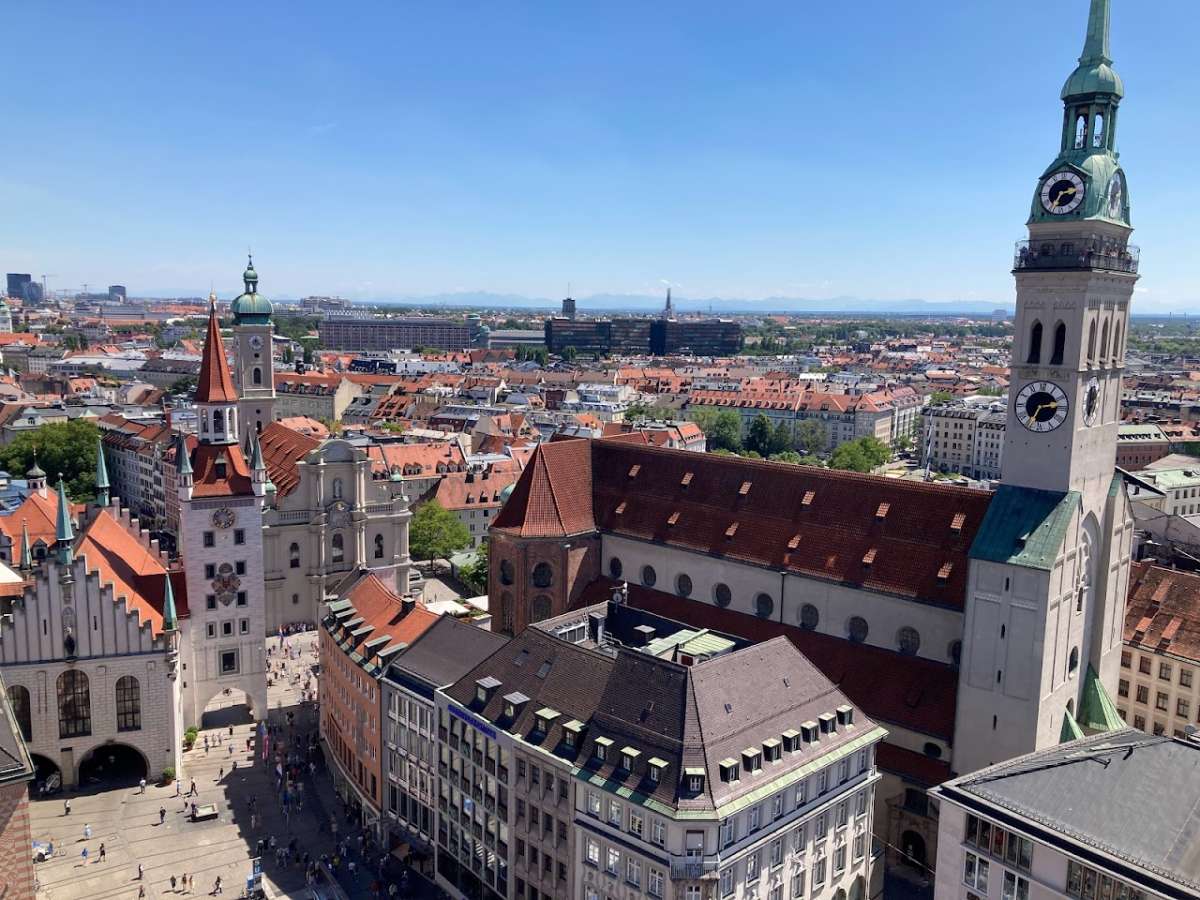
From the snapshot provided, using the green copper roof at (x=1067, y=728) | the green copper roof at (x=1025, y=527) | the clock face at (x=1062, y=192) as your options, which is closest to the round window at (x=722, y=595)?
the green copper roof at (x=1025, y=527)

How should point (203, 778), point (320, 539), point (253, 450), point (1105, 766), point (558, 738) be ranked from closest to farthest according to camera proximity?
point (1105, 766)
point (558, 738)
point (203, 778)
point (253, 450)
point (320, 539)

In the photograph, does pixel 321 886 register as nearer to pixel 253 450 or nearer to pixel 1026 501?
pixel 253 450

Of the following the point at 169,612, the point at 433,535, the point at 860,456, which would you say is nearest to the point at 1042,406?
the point at 169,612

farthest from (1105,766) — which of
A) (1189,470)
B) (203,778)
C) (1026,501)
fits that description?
(1189,470)

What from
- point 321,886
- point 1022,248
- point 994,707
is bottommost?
point 321,886

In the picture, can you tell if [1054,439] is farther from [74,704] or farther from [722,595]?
[74,704]

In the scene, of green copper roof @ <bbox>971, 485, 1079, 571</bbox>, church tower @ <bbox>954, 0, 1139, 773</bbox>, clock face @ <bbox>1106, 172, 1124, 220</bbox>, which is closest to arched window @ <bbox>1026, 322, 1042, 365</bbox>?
church tower @ <bbox>954, 0, 1139, 773</bbox>
